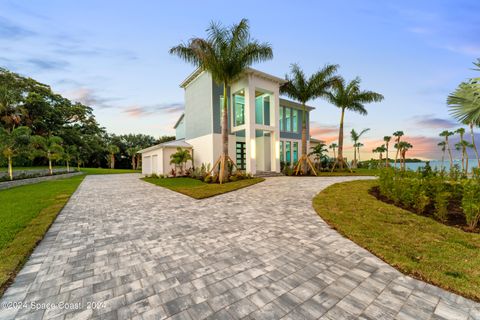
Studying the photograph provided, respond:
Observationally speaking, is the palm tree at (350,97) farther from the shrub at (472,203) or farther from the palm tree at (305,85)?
the shrub at (472,203)

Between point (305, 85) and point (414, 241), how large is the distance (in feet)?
47.0

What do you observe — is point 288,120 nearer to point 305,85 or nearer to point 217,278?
point 305,85

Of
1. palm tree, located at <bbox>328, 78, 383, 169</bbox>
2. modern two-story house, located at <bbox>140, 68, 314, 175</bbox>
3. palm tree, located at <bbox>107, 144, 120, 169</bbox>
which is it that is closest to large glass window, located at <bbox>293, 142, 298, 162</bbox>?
modern two-story house, located at <bbox>140, 68, 314, 175</bbox>

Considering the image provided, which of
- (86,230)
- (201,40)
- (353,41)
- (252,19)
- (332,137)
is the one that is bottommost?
(86,230)

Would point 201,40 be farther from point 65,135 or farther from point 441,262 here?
point 65,135

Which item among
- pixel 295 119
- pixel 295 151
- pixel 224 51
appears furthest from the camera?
pixel 295 119

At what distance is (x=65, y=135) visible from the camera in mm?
28516

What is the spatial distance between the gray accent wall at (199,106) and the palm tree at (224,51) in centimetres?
383

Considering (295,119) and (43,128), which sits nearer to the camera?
(295,119)

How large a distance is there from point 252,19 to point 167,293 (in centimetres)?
1314

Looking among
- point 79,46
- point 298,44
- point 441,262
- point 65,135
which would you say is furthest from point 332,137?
point 65,135

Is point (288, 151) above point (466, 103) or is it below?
below

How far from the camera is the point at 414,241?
3441mm

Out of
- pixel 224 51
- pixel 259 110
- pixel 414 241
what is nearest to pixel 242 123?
pixel 259 110
